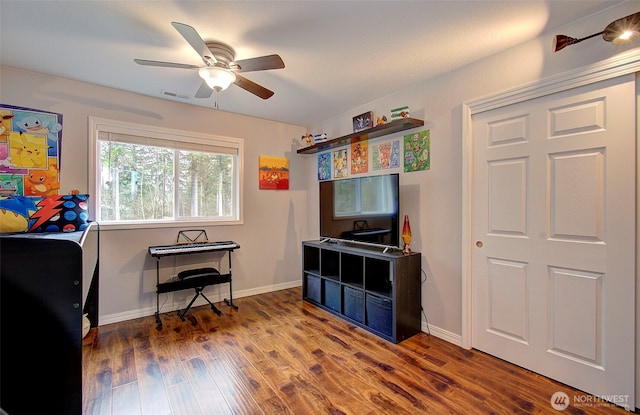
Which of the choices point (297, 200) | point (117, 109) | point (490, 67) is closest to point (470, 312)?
point (490, 67)

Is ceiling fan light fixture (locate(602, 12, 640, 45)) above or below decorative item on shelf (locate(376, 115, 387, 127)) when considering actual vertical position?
above

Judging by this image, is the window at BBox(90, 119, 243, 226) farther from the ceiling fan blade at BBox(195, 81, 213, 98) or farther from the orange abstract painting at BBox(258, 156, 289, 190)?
the ceiling fan blade at BBox(195, 81, 213, 98)

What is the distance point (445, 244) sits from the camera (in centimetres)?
261

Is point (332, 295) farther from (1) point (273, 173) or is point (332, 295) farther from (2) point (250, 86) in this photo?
(2) point (250, 86)

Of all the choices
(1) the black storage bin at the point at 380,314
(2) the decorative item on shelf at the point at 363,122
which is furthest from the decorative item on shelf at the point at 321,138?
(1) the black storage bin at the point at 380,314

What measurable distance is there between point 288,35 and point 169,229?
2.52m

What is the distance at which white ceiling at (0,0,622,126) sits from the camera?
5.82 ft

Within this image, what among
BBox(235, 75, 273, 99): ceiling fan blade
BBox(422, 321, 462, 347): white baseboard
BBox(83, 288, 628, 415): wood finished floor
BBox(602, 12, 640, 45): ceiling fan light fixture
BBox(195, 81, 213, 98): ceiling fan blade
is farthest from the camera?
BBox(422, 321, 462, 347): white baseboard

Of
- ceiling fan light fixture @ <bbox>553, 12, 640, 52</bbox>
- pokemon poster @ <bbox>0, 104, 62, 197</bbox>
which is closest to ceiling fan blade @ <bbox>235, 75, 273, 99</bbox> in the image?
pokemon poster @ <bbox>0, 104, 62, 197</bbox>

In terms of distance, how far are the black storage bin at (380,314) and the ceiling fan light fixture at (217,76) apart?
2299 mm

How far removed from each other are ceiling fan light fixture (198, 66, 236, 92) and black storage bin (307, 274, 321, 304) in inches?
92.2

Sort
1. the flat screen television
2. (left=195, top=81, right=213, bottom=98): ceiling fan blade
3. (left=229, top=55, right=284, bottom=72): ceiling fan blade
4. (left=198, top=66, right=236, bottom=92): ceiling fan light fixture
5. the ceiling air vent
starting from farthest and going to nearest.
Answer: the ceiling air vent → the flat screen television → (left=195, top=81, right=213, bottom=98): ceiling fan blade → (left=198, top=66, right=236, bottom=92): ceiling fan light fixture → (left=229, top=55, right=284, bottom=72): ceiling fan blade

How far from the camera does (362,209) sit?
10.3ft

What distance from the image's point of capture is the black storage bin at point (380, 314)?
260 cm
